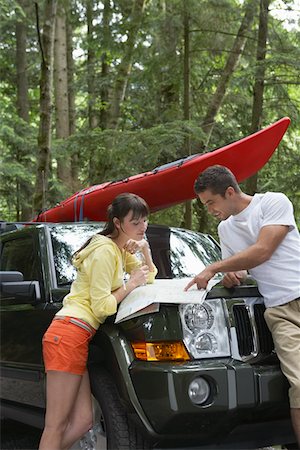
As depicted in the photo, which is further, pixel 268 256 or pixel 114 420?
pixel 268 256

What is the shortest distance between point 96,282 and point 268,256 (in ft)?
3.37

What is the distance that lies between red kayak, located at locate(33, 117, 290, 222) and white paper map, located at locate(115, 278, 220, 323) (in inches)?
118

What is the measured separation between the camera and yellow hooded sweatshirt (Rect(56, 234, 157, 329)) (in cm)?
355

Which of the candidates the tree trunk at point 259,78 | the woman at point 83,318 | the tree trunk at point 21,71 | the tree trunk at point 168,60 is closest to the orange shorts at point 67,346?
the woman at point 83,318

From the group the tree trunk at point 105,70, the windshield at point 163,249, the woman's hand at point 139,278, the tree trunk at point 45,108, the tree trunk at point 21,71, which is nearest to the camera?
the woman's hand at point 139,278

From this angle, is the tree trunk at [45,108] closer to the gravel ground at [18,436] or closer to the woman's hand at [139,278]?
the gravel ground at [18,436]

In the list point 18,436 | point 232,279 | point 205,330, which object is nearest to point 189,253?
point 232,279

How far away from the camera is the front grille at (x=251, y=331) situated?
3.63m

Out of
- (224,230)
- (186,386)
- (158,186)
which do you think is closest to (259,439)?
(186,386)

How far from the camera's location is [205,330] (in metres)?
3.52

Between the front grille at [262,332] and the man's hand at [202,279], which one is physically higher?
the man's hand at [202,279]

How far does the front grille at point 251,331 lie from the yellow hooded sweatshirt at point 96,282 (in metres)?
0.74

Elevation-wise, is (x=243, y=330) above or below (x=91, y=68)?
below

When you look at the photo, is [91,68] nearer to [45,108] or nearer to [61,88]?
[61,88]
